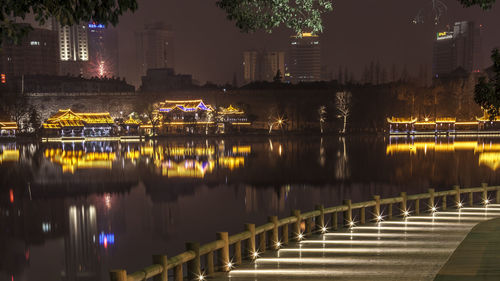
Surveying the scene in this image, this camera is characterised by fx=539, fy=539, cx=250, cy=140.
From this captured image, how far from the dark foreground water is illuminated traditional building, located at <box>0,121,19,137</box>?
118 feet

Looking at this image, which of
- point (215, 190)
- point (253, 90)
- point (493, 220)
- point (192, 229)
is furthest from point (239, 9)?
point (253, 90)

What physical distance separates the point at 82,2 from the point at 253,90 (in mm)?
94867

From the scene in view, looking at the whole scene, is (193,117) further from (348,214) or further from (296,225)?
(296,225)

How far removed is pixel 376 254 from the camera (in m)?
11.8

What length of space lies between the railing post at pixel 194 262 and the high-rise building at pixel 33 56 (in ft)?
507

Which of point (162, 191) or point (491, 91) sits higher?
point (491, 91)

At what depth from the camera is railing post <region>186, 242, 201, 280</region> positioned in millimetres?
10086

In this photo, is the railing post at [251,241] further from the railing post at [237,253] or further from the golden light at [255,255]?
the railing post at [237,253]

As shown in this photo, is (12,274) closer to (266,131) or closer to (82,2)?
(82,2)

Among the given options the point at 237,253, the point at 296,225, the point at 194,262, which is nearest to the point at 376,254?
the point at 296,225

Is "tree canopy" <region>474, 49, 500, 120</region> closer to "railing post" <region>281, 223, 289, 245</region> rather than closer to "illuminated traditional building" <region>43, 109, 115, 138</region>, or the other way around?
"railing post" <region>281, 223, 289, 245</region>

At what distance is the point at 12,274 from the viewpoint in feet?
48.3

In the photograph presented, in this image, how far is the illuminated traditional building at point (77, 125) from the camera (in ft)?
267

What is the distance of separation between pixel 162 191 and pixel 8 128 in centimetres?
6224
